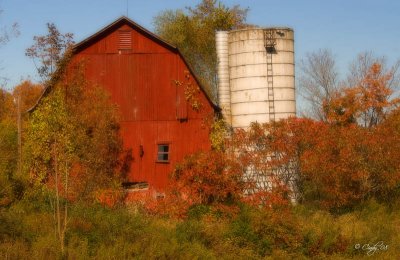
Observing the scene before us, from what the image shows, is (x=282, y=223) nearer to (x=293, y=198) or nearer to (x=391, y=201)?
(x=293, y=198)

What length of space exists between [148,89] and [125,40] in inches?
88.3

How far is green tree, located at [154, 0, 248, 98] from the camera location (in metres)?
37.8

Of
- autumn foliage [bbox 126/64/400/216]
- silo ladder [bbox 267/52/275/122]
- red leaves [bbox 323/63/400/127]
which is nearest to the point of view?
autumn foliage [bbox 126/64/400/216]

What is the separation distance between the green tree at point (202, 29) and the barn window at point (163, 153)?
1612 centimetres

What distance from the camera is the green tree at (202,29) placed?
37750 mm

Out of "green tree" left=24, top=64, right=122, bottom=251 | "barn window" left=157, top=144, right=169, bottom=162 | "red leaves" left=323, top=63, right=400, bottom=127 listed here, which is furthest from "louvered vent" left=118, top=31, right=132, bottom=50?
"red leaves" left=323, top=63, right=400, bottom=127

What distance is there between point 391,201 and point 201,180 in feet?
23.8

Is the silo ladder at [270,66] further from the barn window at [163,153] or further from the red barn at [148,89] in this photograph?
the barn window at [163,153]

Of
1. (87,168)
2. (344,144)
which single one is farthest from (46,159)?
(344,144)

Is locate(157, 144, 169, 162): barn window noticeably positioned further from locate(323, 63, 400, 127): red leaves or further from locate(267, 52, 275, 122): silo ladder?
locate(323, 63, 400, 127): red leaves

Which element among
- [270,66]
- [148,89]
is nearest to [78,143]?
[148,89]

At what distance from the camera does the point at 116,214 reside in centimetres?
1700

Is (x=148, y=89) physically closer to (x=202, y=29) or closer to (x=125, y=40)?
(x=125, y=40)

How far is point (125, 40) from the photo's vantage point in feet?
75.8
